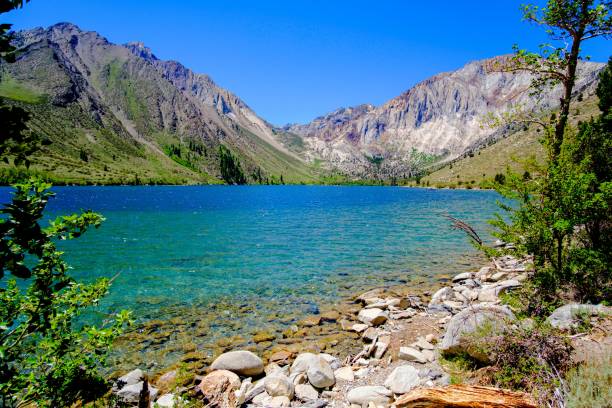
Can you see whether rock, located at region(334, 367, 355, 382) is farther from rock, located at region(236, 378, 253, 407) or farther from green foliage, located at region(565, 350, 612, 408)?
green foliage, located at region(565, 350, 612, 408)

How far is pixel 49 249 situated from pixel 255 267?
25712 mm

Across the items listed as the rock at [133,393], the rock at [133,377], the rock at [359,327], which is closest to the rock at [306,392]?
the rock at [133,393]

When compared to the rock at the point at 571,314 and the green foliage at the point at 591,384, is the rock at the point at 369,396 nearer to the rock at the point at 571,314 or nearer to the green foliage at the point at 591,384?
the green foliage at the point at 591,384

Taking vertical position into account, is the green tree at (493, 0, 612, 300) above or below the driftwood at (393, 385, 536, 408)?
above

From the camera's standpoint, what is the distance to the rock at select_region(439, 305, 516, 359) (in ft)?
33.4

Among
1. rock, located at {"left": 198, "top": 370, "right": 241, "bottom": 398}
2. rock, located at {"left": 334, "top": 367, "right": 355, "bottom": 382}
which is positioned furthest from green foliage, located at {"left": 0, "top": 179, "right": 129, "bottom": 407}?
rock, located at {"left": 334, "top": 367, "right": 355, "bottom": 382}

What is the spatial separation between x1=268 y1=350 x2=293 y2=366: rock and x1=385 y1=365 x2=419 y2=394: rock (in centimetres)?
546

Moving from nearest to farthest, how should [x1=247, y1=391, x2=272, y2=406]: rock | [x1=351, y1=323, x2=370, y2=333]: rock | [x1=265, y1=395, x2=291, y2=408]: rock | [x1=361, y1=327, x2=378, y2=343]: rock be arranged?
[x1=265, y1=395, x2=291, y2=408]: rock → [x1=247, y1=391, x2=272, y2=406]: rock → [x1=361, y1=327, x2=378, y2=343]: rock → [x1=351, y1=323, x2=370, y2=333]: rock

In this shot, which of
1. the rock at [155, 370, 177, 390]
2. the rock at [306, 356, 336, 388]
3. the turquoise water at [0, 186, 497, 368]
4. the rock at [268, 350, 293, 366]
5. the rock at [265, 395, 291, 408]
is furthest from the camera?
the turquoise water at [0, 186, 497, 368]

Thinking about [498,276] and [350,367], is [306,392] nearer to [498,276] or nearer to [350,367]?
[350,367]

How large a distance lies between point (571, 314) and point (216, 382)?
39.9 feet

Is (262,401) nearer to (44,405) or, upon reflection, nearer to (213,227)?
(44,405)

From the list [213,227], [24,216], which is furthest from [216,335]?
[213,227]

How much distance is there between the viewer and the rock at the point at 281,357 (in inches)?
575
